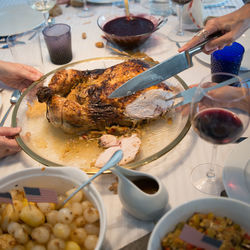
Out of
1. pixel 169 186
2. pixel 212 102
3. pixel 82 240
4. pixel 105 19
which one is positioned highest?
pixel 212 102

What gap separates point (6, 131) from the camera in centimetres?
119

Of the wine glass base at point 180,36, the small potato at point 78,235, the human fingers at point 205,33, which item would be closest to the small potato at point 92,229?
the small potato at point 78,235

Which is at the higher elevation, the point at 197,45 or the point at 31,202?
the point at 197,45

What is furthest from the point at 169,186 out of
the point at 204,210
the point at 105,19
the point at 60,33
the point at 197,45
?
the point at 105,19

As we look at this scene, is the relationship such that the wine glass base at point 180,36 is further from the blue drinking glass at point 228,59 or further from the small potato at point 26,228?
the small potato at point 26,228

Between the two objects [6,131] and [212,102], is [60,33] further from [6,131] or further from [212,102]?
[212,102]

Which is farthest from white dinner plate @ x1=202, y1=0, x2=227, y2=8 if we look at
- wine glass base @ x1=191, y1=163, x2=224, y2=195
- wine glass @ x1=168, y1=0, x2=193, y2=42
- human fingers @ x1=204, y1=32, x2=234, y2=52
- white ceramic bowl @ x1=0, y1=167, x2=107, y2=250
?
white ceramic bowl @ x1=0, y1=167, x2=107, y2=250

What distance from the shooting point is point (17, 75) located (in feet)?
4.96

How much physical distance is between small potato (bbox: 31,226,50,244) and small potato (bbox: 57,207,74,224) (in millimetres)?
48

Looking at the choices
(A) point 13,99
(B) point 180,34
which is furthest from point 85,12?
(A) point 13,99

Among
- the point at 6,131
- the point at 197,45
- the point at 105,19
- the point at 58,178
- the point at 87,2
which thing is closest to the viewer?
the point at 58,178

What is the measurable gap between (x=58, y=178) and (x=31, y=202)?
0.10 meters

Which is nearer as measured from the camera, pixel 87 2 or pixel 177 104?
pixel 177 104

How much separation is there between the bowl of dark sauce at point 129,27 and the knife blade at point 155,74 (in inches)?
20.7
